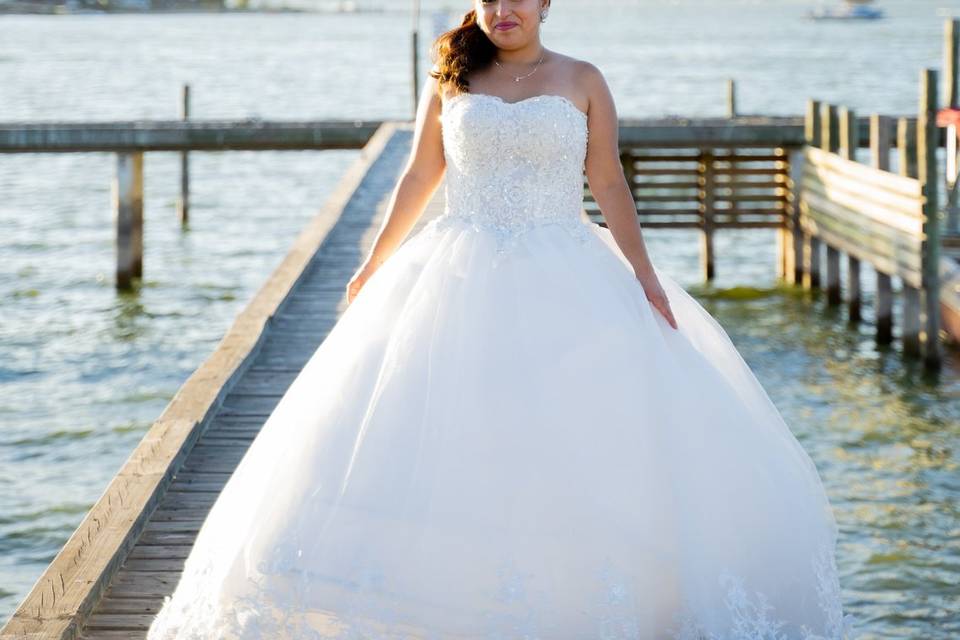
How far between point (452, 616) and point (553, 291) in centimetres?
90

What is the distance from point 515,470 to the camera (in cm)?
362

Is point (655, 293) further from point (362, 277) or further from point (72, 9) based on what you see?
point (72, 9)

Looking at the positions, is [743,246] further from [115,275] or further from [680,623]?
[680,623]

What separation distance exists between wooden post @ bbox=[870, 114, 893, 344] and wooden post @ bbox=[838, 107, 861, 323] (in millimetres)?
546

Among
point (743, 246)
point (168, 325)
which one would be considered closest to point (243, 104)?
point (743, 246)

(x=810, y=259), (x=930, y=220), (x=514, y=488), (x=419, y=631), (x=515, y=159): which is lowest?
(x=810, y=259)

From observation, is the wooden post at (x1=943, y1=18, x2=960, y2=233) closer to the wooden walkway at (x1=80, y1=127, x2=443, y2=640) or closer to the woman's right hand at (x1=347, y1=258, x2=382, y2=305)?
the wooden walkway at (x1=80, y1=127, x2=443, y2=640)

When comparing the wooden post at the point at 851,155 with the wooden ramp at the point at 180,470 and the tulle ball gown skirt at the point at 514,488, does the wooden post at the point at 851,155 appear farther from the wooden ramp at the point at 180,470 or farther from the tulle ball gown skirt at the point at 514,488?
the tulle ball gown skirt at the point at 514,488

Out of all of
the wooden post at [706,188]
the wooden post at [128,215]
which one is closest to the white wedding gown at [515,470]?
the wooden post at [706,188]

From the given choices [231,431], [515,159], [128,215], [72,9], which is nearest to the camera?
[515,159]

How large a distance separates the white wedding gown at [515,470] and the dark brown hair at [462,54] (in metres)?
0.10

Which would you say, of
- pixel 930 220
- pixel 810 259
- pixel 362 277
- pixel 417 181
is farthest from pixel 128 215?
pixel 417 181

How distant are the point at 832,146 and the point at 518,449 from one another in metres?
12.6

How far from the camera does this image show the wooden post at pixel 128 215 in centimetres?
1691
